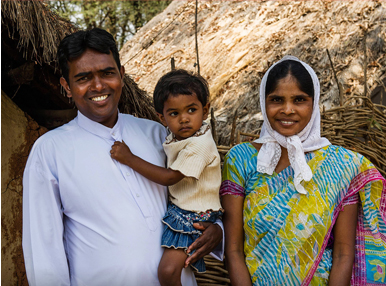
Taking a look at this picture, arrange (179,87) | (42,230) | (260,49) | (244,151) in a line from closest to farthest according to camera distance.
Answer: (42,230), (179,87), (244,151), (260,49)

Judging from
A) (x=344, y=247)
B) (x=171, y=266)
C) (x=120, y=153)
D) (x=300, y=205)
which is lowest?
(x=171, y=266)

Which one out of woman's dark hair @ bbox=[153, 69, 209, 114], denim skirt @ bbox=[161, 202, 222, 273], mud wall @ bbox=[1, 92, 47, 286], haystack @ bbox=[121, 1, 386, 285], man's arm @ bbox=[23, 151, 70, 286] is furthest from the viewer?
haystack @ bbox=[121, 1, 386, 285]

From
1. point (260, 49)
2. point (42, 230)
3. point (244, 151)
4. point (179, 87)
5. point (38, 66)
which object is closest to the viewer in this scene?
point (42, 230)

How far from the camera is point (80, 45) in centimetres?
206

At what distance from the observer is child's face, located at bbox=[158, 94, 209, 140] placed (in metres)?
2.12

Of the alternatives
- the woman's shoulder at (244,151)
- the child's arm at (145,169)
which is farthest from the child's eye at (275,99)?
the child's arm at (145,169)

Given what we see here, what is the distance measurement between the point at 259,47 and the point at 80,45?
13.5 feet

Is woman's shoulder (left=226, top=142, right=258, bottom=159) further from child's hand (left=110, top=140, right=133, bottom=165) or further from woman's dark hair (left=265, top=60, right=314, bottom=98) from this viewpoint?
child's hand (left=110, top=140, right=133, bottom=165)

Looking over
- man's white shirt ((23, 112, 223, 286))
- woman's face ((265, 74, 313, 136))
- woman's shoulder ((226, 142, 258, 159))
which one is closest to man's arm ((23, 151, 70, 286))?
man's white shirt ((23, 112, 223, 286))

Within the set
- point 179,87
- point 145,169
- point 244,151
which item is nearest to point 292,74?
point 244,151

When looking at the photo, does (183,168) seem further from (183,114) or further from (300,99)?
(300,99)

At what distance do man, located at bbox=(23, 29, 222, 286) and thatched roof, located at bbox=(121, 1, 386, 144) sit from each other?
240cm

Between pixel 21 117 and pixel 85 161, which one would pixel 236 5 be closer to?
pixel 21 117

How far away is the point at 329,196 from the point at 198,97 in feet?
3.04
